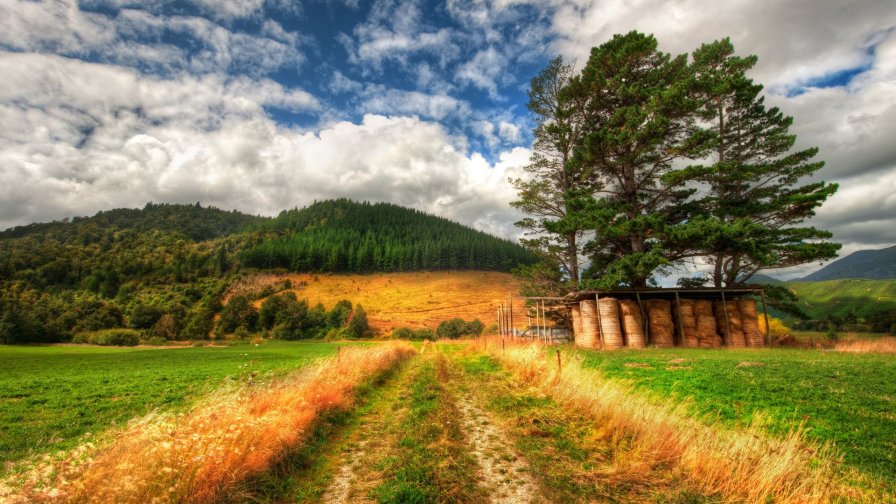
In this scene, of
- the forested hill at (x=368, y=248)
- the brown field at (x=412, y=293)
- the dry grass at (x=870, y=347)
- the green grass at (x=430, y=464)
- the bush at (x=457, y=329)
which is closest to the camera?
the green grass at (x=430, y=464)

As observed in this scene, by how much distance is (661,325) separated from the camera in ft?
72.6

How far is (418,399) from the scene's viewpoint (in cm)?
1072

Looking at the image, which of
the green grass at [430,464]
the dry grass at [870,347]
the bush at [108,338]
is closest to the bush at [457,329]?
the dry grass at [870,347]

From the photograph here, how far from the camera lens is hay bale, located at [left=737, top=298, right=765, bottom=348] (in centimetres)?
2142

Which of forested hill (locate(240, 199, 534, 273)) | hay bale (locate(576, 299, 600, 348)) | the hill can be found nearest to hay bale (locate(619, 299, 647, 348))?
hay bale (locate(576, 299, 600, 348))

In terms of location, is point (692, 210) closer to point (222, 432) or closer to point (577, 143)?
point (577, 143)

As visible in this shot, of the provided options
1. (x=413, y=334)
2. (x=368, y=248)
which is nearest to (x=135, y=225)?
(x=368, y=248)

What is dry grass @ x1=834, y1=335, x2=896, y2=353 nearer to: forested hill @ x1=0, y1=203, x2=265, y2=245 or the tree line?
the tree line

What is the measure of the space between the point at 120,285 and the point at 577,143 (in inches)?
4529

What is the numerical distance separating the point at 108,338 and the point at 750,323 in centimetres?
7862

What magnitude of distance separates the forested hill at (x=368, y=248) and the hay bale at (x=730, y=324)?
8907 cm

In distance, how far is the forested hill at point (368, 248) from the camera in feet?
357

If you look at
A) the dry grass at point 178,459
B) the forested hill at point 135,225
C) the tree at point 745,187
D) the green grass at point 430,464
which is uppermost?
the forested hill at point 135,225

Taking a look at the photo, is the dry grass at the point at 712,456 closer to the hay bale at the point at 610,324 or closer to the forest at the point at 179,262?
the hay bale at the point at 610,324
